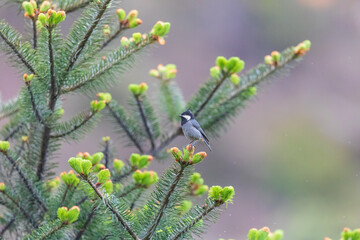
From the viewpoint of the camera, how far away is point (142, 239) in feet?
2.81

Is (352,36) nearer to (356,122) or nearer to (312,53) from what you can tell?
(312,53)

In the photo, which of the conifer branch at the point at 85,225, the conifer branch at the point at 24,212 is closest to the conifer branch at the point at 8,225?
the conifer branch at the point at 24,212

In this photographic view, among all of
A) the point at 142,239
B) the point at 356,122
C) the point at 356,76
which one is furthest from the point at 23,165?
the point at 356,76

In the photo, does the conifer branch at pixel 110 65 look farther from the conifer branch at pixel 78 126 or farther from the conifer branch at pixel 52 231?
the conifer branch at pixel 52 231

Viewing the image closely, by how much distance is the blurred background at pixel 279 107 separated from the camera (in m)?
6.13

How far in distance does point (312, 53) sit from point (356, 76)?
79 cm

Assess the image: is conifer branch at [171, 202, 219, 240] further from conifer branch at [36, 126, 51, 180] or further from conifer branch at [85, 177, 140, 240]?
conifer branch at [36, 126, 51, 180]

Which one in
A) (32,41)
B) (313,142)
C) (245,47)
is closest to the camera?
(32,41)

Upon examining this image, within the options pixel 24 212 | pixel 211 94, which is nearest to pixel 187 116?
pixel 211 94

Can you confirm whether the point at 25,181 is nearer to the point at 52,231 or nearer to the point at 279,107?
the point at 52,231

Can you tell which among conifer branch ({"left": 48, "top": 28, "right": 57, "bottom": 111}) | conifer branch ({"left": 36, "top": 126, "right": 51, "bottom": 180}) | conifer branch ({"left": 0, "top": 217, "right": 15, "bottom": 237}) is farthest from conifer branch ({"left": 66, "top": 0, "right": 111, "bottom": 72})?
conifer branch ({"left": 0, "top": 217, "right": 15, "bottom": 237})

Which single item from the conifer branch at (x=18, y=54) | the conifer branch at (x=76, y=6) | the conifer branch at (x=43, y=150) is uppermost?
the conifer branch at (x=76, y=6)

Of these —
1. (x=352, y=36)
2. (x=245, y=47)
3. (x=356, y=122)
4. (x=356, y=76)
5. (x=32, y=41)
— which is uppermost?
(x=32, y=41)

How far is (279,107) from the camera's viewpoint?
285 inches
